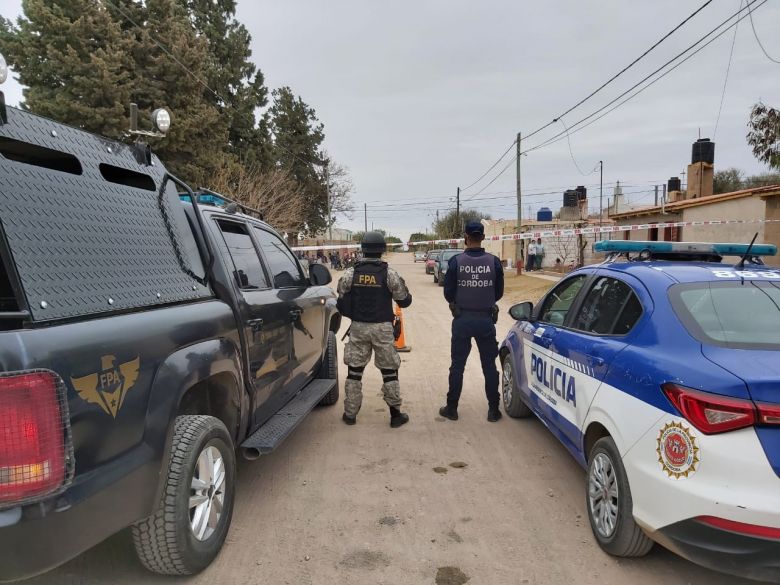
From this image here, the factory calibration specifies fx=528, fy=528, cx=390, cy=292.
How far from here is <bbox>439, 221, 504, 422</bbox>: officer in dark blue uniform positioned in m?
4.93

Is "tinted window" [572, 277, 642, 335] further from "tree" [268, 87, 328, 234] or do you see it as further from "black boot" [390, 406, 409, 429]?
"tree" [268, 87, 328, 234]

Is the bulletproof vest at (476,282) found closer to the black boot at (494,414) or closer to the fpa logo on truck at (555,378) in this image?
the fpa logo on truck at (555,378)

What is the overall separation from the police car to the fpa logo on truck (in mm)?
20

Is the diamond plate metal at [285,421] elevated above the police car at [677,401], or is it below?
below

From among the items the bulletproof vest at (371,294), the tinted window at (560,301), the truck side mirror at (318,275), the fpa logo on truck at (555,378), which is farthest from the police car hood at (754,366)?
the truck side mirror at (318,275)

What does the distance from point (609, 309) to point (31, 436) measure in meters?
3.04

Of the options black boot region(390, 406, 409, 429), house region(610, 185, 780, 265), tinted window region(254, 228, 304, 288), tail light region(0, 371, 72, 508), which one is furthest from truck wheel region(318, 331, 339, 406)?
house region(610, 185, 780, 265)

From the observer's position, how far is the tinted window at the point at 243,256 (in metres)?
3.50

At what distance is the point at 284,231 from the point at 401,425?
80.1 feet

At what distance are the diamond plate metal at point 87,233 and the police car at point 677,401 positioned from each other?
2.33 m

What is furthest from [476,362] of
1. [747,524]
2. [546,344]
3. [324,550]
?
[747,524]

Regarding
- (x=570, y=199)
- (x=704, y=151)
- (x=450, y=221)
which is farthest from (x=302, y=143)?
(x=450, y=221)

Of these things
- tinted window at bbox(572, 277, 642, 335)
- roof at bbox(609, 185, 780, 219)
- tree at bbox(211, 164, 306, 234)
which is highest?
tree at bbox(211, 164, 306, 234)

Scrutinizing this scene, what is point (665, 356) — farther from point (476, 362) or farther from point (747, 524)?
point (476, 362)
